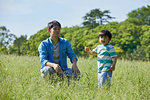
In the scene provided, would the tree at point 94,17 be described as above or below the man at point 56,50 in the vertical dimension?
above

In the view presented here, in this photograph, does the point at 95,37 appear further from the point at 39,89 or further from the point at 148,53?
the point at 39,89

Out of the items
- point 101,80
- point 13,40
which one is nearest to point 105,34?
point 101,80

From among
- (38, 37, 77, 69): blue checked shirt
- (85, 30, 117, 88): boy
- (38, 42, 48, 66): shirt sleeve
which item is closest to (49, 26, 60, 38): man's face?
(38, 37, 77, 69): blue checked shirt

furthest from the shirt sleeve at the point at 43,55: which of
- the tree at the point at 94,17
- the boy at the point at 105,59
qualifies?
the tree at the point at 94,17

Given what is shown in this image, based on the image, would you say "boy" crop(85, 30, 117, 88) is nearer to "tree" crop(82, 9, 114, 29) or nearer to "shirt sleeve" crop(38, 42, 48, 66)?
"shirt sleeve" crop(38, 42, 48, 66)

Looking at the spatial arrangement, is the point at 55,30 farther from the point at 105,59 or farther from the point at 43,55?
the point at 105,59

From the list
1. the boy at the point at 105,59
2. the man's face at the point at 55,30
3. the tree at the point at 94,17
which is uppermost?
the tree at the point at 94,17

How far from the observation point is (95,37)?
21141 mm

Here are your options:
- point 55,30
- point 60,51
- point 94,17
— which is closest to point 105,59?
point 60,51

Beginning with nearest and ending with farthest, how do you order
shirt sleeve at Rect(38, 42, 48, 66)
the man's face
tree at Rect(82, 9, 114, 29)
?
shirt sleeve at Rect(38, 42, 48, 66)
the man's face
tree at Rect(82, 9, 114, 29)

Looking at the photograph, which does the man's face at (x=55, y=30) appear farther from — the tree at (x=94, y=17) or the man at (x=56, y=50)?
the tree at (x=94, y=17)

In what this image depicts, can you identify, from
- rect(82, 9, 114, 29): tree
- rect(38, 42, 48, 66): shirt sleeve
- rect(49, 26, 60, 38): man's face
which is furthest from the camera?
rect(82, 9, 114, 29): tree

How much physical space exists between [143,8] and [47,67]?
125 ft

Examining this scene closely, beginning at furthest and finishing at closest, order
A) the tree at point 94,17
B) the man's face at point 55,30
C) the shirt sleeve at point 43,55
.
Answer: the tree at point 94,17 → the man's face at point 55,30 → the shirt sleeve at point 43,55
